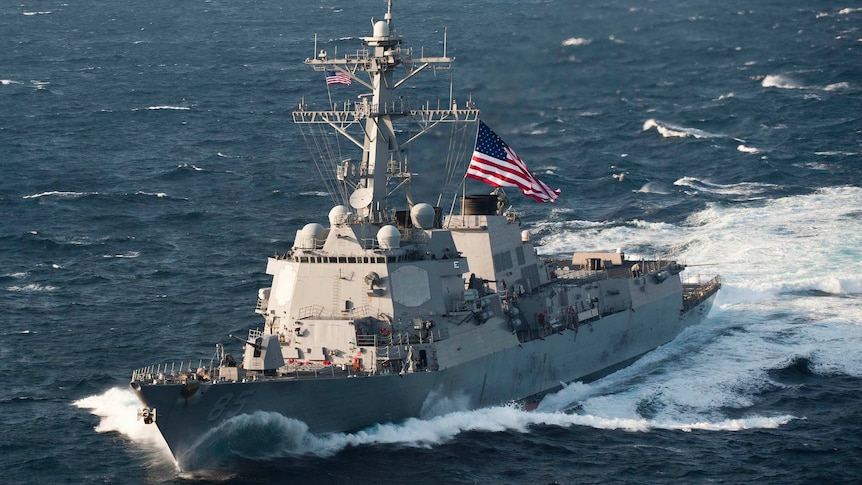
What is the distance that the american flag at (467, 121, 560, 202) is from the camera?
40.5 metres

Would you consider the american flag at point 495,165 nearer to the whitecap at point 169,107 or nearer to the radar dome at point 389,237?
the radar dome at point 389,237

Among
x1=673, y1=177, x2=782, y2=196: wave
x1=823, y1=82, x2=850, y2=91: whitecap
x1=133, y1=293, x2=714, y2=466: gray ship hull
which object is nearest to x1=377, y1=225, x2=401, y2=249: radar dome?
x1=133, y1=293, x2=714, y2=466: gray ship hull

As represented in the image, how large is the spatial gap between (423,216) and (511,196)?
906 inches

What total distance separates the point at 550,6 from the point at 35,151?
30431mm

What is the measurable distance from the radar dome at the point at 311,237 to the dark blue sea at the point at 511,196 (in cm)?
579

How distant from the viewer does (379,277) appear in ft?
118

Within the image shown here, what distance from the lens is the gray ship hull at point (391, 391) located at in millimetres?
32156

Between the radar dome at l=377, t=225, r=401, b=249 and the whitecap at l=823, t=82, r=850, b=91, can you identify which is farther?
the whitecap at l=823, t=82, r=850, b=91

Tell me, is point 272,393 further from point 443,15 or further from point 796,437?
point 443,15

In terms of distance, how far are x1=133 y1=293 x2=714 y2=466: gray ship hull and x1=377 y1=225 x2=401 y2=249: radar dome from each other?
146 inches

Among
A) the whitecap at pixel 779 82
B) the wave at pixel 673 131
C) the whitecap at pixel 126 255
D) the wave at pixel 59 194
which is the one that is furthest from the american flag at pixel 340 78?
the whitecap at pixel 779 82

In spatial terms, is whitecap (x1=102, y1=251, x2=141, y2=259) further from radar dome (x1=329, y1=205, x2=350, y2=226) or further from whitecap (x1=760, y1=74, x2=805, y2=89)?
whitecap (x1=760, y1=74, x2=805, y2=89)

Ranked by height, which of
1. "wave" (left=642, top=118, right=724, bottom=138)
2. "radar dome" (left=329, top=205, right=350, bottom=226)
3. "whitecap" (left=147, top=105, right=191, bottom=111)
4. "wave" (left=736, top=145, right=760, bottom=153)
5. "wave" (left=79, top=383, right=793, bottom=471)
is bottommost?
"wave" (left=79, top=383, right=793, bottom=471)

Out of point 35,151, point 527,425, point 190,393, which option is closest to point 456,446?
point 527,425
